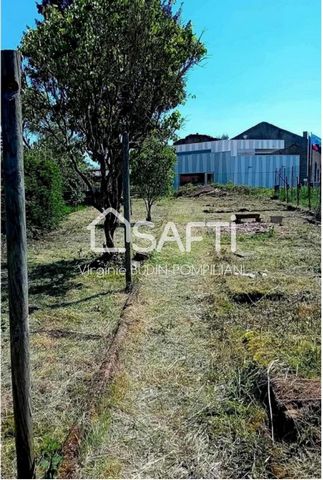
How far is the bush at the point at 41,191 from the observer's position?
12.0m

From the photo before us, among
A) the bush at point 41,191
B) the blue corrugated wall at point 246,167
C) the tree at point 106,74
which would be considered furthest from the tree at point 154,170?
the blue corrugated wall at point 246,167

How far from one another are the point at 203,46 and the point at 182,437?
6682 mm

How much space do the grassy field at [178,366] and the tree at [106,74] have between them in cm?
238

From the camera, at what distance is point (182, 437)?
2.72 m

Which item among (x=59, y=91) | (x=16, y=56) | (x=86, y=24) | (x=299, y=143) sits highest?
(x=299, y=143)

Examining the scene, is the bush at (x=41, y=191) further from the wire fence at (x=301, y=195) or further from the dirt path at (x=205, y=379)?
the wire fence at (x=301, y=195)

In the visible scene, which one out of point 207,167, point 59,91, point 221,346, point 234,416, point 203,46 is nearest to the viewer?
point 234,416

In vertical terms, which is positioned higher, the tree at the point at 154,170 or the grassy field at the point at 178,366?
the tree at the point at 154,170

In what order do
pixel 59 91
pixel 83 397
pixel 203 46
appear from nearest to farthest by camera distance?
pixel 83 397
pixel 59 91
pixel 203 46

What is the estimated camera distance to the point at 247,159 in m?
38.2

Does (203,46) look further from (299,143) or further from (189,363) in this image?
(299,143)

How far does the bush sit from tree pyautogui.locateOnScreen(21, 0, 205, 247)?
443 cm

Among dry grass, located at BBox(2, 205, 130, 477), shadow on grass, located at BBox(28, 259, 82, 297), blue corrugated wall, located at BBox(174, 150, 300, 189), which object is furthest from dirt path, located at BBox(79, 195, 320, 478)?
blue corrugated wall, located at BBox(174, 150, 300, 189)

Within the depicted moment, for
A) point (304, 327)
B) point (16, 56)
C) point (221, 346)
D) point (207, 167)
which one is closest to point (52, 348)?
point (221, 346)
